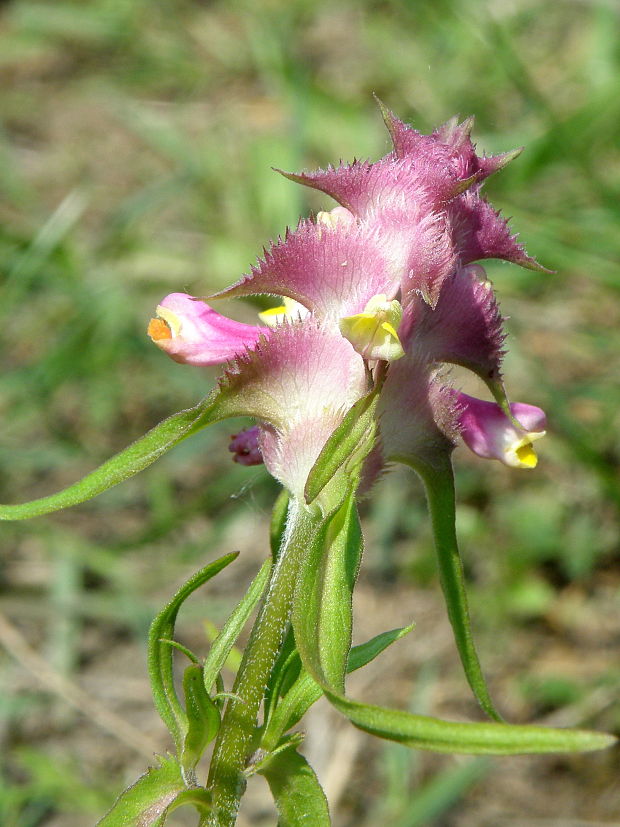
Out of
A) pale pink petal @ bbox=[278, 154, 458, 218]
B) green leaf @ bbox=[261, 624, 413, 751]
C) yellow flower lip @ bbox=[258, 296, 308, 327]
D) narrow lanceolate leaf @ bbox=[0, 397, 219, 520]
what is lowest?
green leaf @ bbox=[261, 624, 413, 751]

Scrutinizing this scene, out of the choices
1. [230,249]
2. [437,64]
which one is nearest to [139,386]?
[230,249]

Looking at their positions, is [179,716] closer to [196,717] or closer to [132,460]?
[196,717]

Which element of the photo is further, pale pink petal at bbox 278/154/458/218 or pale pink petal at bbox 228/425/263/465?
pale pink petal at bbox 228/425/263/465

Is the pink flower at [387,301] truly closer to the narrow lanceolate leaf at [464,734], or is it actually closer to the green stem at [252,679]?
the green stem at [252,679]

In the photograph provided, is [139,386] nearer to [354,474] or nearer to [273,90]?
[273,90]

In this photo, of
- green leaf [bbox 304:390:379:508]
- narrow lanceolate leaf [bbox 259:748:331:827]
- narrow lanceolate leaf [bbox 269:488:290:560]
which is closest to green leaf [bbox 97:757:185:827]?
narrow lanceolate leaf [bbox 259:748:331:827]

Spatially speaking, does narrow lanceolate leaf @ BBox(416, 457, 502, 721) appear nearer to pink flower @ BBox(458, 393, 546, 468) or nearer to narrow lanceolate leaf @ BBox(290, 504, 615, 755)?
pink flower @ BBox(458, 393, 546, 468)

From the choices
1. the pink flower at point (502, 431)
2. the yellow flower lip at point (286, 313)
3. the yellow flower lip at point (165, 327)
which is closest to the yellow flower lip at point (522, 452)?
the pink flower at point (502, 431)
